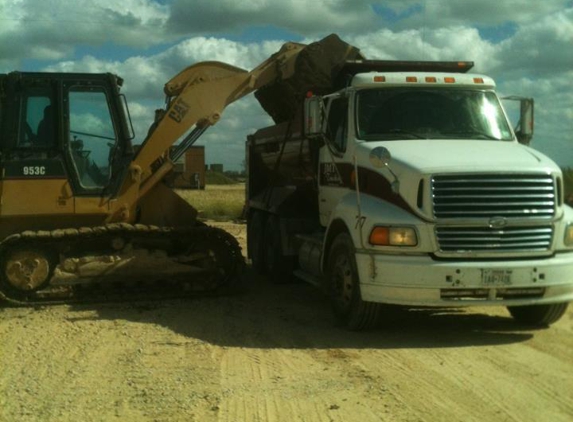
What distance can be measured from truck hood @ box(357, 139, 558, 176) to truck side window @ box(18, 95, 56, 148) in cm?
454

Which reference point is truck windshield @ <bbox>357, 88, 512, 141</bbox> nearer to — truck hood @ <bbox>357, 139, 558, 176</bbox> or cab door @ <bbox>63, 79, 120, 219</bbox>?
truck hood @ <bbox>357, 139, 558, 176</bbox>

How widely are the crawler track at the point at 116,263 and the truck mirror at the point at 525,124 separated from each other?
4.30 m

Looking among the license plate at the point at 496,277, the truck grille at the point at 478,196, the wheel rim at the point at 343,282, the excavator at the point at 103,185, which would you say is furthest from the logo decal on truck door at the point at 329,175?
the license plate at the point at 496,277

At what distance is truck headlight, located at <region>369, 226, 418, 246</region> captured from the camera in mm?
8422

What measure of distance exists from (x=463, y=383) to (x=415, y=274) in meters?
1.64

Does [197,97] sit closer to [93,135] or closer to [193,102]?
[193,102]

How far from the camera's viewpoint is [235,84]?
12.0 m

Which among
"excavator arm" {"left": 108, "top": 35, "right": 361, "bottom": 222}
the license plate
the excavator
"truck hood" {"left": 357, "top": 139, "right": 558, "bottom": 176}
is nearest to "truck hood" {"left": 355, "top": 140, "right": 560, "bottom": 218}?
"truck hood" {"left": 357, "top": 139, "right": 558, "bottom": 176}

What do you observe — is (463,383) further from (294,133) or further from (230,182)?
(230,182)

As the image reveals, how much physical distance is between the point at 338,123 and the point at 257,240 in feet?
16.1

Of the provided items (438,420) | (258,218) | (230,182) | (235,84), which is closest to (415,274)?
(438,420)

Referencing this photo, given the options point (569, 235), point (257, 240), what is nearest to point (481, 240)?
point (569, 235)

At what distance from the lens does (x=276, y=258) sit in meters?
13.4

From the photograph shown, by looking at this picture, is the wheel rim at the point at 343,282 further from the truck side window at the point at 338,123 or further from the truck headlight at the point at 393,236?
the truck side window at the point at 338,123
